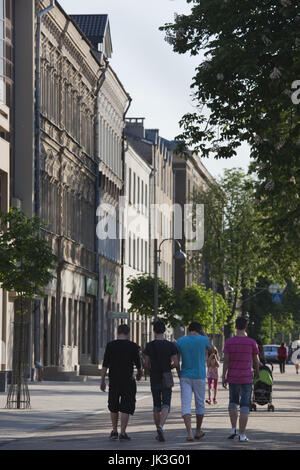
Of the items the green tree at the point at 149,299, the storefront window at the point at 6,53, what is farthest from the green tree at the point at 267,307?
the storefront window at the point at 6,53

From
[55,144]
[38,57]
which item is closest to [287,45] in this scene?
[38,57]

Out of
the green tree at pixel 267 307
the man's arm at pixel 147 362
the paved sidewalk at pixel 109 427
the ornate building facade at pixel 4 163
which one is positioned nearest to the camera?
the paved sidewalk at pixel 109 427

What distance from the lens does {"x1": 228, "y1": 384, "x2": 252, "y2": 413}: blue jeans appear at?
1819 centimetres

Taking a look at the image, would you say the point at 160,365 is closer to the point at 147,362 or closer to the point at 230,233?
the point at 147,362

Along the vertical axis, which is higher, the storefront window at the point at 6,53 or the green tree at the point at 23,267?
the storefront window at the point at 6,53

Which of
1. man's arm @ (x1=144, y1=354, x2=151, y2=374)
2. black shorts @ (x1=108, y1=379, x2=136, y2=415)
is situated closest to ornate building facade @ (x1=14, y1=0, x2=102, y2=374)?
man's arm @ (x1=144, y1=354, x2=151, y2=374)

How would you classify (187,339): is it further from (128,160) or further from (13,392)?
(128,160)

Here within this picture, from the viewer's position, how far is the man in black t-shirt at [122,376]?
18.0 metres

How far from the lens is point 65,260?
163ft

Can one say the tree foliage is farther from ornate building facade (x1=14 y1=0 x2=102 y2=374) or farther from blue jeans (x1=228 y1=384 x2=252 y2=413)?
ornate building facade (x1=14 y1=0 x2=102 y2=374)

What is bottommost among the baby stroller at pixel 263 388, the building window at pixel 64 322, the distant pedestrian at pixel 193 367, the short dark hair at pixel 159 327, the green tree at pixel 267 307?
the baby stroller at pixel 263 388

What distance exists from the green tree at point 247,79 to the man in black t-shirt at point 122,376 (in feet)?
18.0

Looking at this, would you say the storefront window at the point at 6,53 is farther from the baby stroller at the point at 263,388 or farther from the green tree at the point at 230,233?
the green tree at the point at 230,233

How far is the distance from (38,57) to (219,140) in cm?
2062
